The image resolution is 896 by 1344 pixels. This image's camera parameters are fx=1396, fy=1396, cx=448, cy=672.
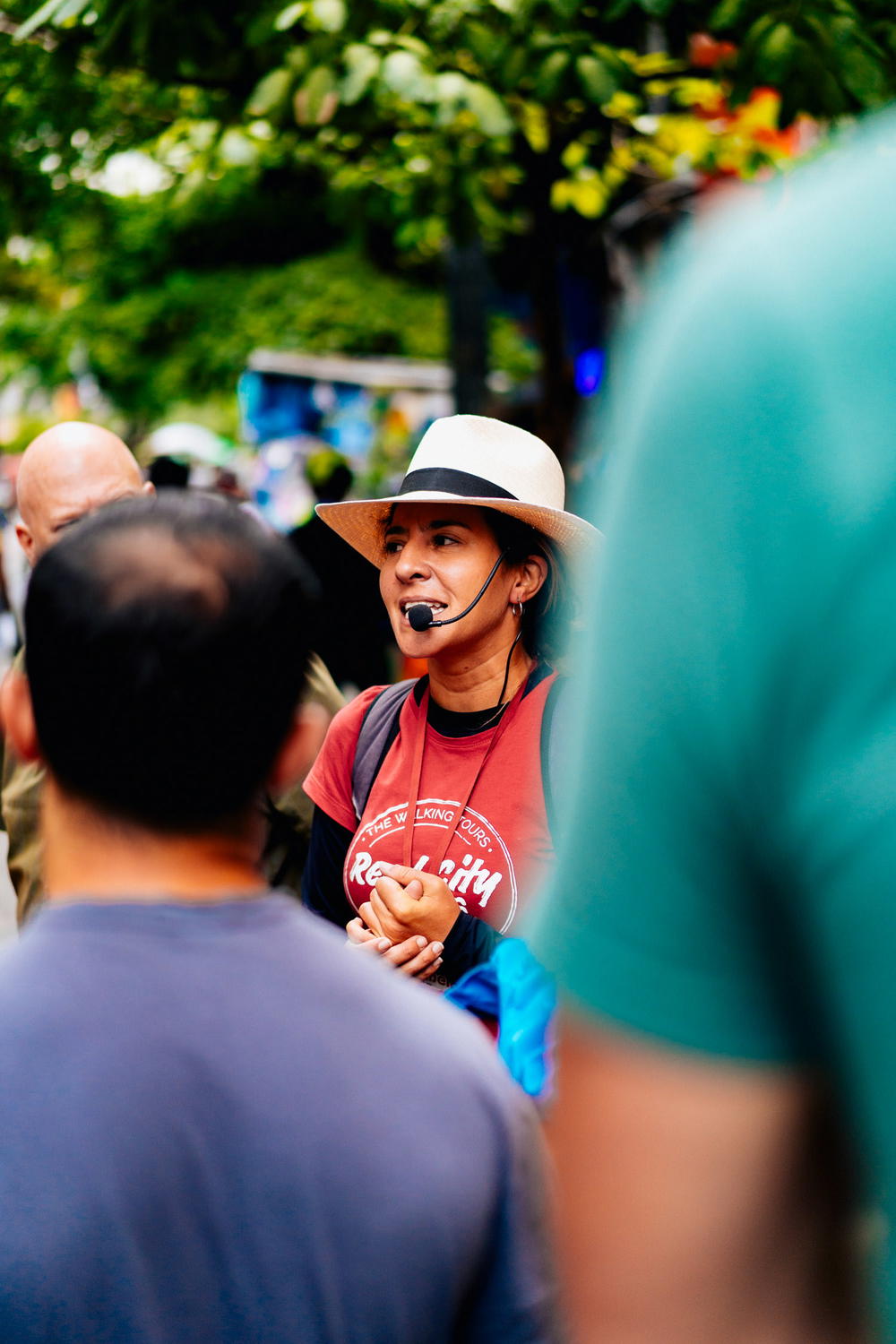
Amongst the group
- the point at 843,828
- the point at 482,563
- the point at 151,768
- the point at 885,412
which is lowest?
the point at 482,563

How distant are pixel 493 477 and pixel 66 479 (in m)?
1.04

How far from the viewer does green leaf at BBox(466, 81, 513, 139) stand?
3.95 metres

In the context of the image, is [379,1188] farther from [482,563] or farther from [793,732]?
[482,563]

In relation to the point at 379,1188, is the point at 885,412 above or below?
above

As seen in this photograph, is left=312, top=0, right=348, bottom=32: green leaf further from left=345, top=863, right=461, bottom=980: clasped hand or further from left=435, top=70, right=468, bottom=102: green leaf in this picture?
left=345, top=863, right=461, bottom=980: clasped hand

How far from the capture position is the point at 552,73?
4012 mm

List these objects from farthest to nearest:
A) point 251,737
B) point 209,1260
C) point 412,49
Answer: point 412,49, point 251,737, point 209,1260

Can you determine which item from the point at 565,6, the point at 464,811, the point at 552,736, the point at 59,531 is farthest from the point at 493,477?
the point at 565,6

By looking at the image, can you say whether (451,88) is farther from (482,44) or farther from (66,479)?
(66,479)

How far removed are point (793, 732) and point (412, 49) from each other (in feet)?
12.9

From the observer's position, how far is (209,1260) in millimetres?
1105

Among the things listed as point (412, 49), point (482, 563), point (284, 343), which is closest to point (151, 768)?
point (482, 563)

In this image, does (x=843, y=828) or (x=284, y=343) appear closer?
(x=843, y=828)

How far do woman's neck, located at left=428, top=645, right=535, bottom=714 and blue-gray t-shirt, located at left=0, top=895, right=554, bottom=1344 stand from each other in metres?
1.69
